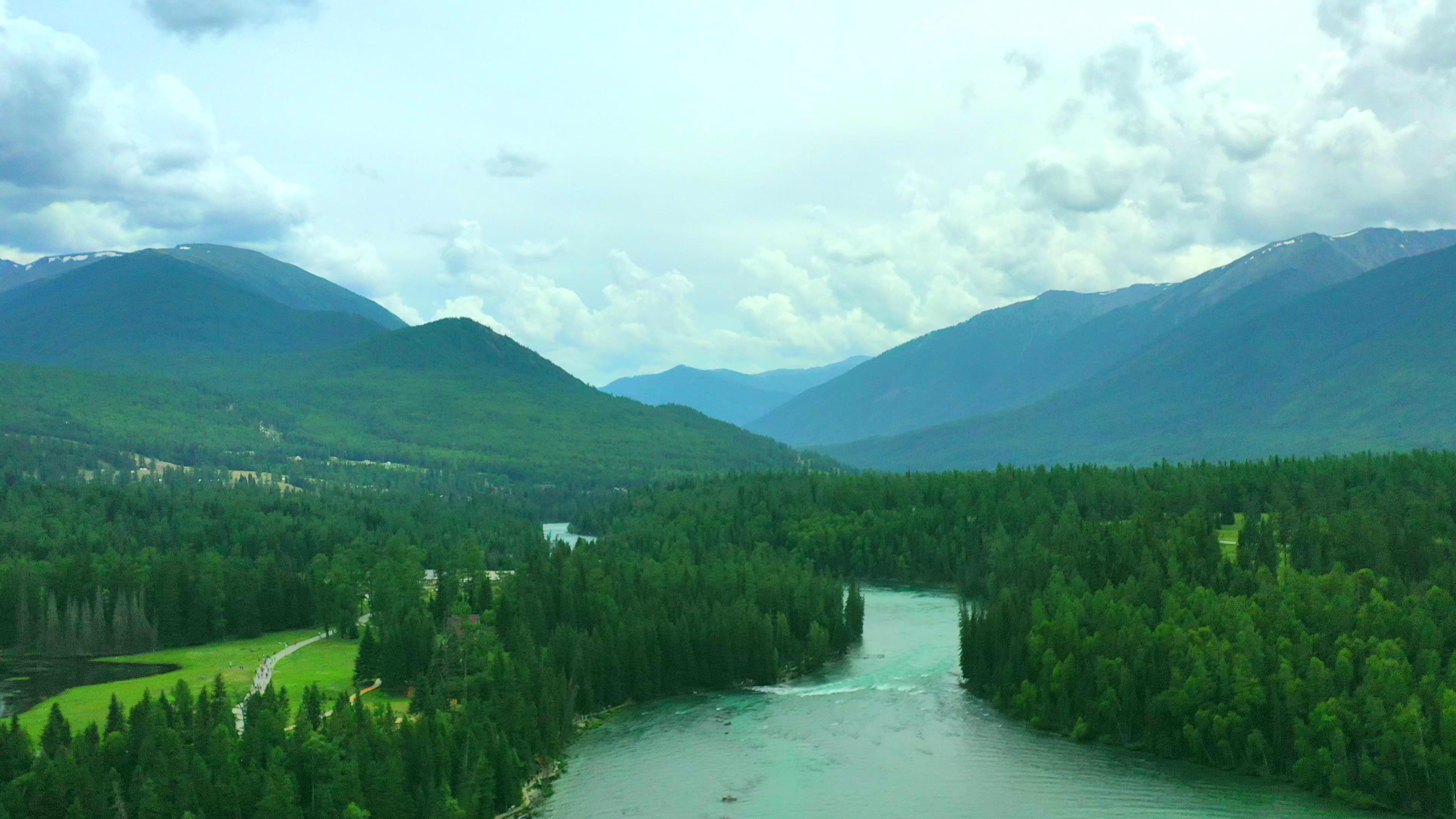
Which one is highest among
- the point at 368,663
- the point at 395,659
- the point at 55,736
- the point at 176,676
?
the point at 395,659

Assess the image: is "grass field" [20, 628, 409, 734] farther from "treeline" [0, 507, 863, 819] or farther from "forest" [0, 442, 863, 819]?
"treeline" [0, 507, 863, 819]

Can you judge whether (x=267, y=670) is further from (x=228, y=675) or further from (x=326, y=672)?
(x=326, y=672)

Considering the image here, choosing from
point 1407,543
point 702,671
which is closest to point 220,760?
point 702,671

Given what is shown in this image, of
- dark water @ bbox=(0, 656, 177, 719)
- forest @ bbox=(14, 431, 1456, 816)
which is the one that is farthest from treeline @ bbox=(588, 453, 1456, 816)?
dark water @ bbox=(0, 656, 177, 719)

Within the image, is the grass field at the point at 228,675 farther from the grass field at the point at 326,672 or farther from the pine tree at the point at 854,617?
the pine tree at the point at 854,617

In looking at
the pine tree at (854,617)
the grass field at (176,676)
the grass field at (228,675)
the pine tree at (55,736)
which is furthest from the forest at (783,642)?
the grass field at (176,676)

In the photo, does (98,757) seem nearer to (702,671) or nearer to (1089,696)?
(702,671)

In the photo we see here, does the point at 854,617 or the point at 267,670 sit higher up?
the point at 854,617

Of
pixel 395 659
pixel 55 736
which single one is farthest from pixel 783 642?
pixel 55 736
